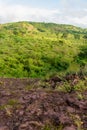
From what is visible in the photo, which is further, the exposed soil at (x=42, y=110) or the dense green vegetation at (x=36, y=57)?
the dense green vegetation at (x=36, y=57)

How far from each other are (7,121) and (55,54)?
199 ft

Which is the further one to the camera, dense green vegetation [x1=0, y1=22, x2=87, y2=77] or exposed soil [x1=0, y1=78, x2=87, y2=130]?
dense green vegetation [x1=0, y1=22, x2=87, y2=77]

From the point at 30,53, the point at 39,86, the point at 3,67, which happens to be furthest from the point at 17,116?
the point at 30,53

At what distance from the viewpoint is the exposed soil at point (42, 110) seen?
6.39 metres

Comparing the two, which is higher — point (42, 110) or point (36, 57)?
point (42, 110)

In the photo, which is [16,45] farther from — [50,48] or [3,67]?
[3,67]

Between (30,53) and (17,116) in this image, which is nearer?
(17,116)

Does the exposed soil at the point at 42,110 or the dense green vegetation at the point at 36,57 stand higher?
the exposed soil at the point at 42,110

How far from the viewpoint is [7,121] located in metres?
6.52

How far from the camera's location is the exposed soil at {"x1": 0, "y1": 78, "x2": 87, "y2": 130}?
6.39 m

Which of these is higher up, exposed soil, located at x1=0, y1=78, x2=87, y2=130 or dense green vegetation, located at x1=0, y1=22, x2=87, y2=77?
exposed soil, located at x1=0, y1=78, x2=87, y2=130

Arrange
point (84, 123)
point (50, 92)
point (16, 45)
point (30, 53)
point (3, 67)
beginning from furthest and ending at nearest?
point (16, 45)
point (30, 53)
point (3, 67)
point (50, 92)
point (84, 123)

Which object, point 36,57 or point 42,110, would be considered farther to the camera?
point 36,57

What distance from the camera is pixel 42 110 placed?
6992 mm
